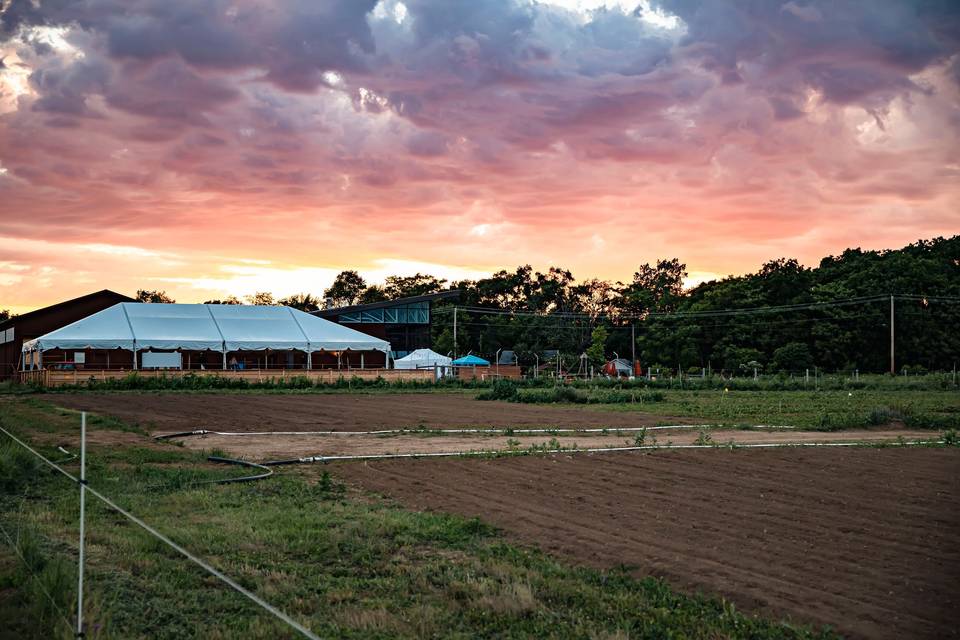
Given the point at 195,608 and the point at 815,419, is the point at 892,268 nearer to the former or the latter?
the point at 815,419

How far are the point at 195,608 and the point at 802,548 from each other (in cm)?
553

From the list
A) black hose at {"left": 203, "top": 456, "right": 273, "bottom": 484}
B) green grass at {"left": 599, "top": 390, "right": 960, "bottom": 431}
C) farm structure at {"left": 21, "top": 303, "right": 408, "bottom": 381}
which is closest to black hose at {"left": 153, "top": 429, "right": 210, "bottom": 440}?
black hose at {"left": 203, "top": 456, "right": 273, "bottom": 484}

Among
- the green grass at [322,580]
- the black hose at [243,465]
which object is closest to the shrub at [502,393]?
the black hose at [243,465]

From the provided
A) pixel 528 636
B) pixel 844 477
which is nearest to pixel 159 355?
pixel 844 477

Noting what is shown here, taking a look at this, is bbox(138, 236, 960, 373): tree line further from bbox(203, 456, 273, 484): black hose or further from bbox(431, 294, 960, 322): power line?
bbox(203, 456, 273, 484): black hose

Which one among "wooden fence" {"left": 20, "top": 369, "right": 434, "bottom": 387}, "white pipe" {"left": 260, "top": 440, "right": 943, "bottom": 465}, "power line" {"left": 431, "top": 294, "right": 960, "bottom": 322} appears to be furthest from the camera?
"power line" {"left": 431, "top": 294, "right": 960, "bottom": 322}

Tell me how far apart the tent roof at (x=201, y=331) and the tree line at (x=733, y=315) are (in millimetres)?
19365

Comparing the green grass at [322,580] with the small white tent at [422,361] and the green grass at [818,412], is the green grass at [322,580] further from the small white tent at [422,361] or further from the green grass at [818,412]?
the small white tent at [422,361]

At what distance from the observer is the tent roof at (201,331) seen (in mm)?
49375

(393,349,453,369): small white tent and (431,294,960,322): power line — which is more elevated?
(431,294,960,322): power line

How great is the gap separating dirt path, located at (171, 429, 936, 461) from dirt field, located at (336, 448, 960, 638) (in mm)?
2110

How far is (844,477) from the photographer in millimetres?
12633

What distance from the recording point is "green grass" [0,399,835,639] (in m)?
6.11

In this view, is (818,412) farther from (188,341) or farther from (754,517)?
(188,341)
